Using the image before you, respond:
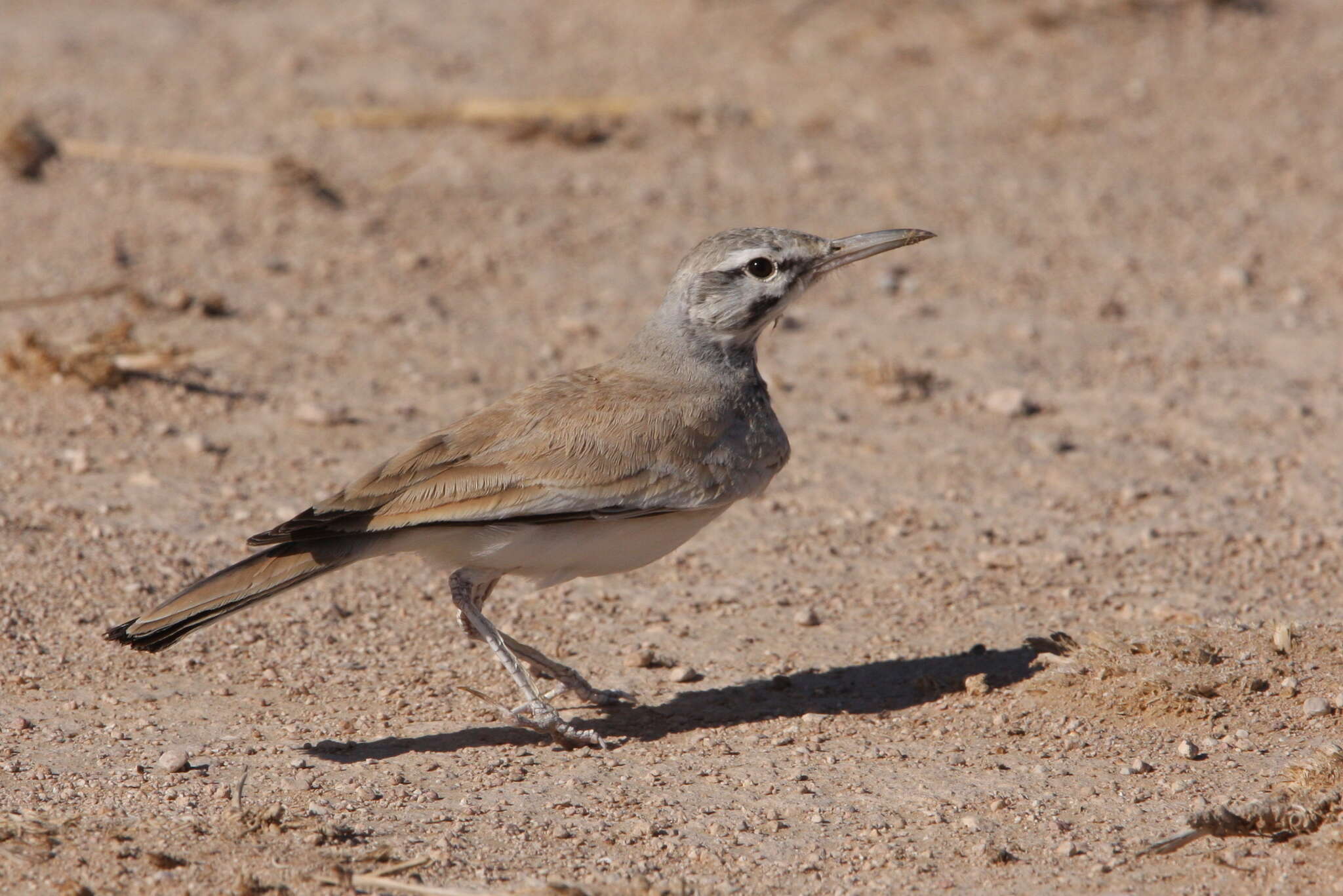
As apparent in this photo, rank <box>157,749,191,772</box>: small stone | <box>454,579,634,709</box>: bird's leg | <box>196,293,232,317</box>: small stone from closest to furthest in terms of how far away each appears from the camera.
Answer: <box>157,749,191,772</box>: small stone
<box>454,579,634,709</box>: bird's leg
<box>196,293,232,317</box>: small stone

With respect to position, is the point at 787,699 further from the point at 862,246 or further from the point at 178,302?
the point at 178,302

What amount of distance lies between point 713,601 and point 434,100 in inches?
281

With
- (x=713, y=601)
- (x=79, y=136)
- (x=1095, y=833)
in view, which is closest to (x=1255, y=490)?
(x=713, y=601)

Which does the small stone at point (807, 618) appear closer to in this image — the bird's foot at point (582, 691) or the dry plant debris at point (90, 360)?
the bird's foot at point (582, 691)

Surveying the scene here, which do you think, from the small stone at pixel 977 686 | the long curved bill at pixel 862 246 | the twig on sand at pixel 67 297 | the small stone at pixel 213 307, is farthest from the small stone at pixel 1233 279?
the twig on sand at pixel 67 297

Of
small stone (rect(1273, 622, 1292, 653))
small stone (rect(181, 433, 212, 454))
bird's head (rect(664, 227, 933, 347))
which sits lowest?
small stone (rect(181, 433, 212, 454))

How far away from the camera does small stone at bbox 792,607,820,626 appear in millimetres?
6707

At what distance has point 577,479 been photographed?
5641 millimetres

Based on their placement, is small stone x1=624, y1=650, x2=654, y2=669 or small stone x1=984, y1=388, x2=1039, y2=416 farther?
small stone x1=984, y1=388, x2=1039, y2=416

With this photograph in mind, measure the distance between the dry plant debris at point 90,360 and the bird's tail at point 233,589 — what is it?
3.26 metres

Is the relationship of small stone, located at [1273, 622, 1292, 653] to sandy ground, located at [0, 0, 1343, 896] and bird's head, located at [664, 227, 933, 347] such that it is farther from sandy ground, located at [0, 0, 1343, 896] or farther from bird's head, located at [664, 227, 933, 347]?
bird's head, located at [664, 227, 933, 347]

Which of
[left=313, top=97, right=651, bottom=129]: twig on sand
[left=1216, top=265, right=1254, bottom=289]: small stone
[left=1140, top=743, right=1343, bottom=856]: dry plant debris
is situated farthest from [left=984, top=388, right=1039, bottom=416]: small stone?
[left=313, top=97, right=651, bottom=129]: twig on sand

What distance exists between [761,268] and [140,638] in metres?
2.65

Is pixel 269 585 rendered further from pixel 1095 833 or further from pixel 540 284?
pixel 540 284
